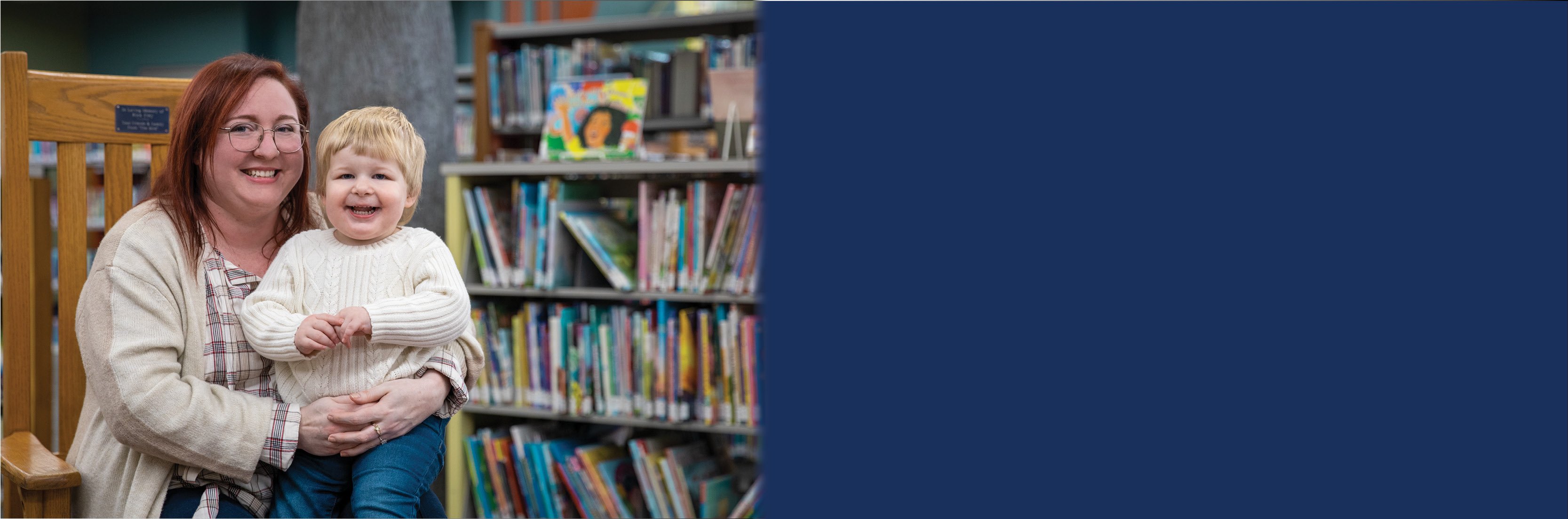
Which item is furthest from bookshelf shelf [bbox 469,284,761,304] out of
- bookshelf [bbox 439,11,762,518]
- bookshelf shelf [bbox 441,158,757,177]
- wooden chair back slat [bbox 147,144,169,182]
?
wooden chair back slat [bbox 147,144,169,182]

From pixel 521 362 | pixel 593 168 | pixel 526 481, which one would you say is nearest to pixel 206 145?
pixel 593 168

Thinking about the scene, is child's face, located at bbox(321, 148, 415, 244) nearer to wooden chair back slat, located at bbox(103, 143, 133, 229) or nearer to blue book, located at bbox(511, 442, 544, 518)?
wooden chair back slat, located at bbox(103, 143, 133, 229)

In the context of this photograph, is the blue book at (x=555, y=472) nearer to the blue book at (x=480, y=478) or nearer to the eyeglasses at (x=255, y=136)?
the blue book at (x=480, y=478)

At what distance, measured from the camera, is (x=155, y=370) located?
104cm

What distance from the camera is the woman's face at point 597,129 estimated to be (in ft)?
9.37

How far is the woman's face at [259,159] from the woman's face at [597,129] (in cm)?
178

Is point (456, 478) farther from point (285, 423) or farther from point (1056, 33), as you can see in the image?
point (1056, 33)

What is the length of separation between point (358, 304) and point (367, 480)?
0.19 m

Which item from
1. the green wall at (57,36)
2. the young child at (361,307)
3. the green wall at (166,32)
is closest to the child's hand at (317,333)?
the young child at (361,307)

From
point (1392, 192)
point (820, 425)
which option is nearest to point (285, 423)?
point (820, 425)

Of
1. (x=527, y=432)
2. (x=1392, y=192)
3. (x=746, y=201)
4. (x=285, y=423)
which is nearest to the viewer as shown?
(x=1392, y=192)

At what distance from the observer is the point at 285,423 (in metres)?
1.03

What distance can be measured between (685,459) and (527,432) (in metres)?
A: 0.48

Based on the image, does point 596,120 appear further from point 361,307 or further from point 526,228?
point 361,307
